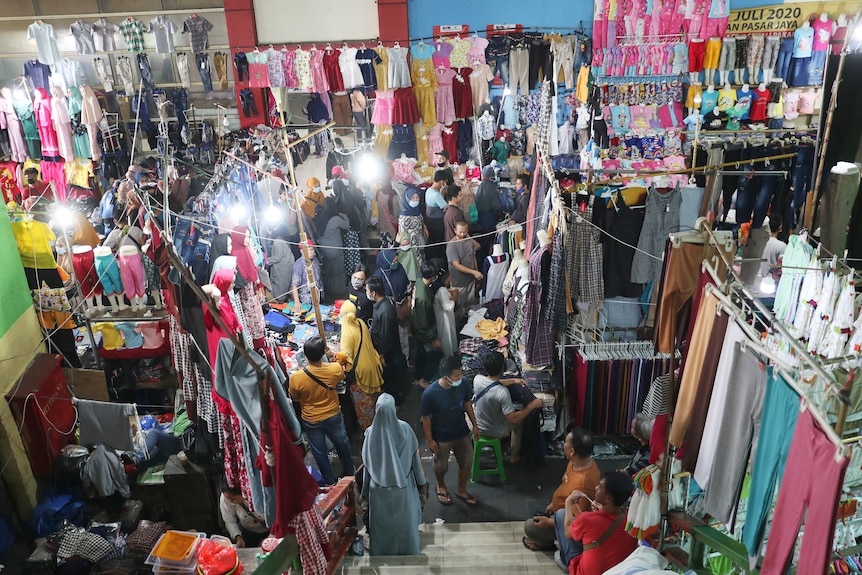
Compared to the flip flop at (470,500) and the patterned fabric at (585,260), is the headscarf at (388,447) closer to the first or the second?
the flip flop at (470,500)

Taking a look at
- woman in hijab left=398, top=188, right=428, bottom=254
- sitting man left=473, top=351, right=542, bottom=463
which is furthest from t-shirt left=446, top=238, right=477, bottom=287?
sitting man left=473, top=351, right=542, bottom=463

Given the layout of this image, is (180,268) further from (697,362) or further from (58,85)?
(58,85)

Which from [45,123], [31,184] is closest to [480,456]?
[31,184]

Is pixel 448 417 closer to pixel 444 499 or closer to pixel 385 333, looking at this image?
pixel 444 499

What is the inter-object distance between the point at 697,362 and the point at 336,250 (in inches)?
221

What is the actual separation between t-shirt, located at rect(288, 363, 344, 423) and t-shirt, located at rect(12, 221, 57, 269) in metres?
2.87

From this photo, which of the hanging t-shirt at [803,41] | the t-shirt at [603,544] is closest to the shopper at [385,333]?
the t-shirt at [603,544]

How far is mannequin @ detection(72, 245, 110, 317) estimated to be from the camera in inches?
270

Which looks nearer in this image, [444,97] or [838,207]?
[838,207]

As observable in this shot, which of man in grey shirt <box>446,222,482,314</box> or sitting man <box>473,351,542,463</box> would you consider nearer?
sitting man <box>473,351,542,463</box>

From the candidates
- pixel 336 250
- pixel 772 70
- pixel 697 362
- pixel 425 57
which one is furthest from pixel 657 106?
pixel 697 362

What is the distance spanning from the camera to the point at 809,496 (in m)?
3.02

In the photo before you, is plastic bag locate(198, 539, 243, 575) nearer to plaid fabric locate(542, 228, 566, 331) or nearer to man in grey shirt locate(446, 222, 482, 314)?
plaid fabric locate(542, 228, 566, 331)

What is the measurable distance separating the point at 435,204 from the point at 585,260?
3.34 meters
